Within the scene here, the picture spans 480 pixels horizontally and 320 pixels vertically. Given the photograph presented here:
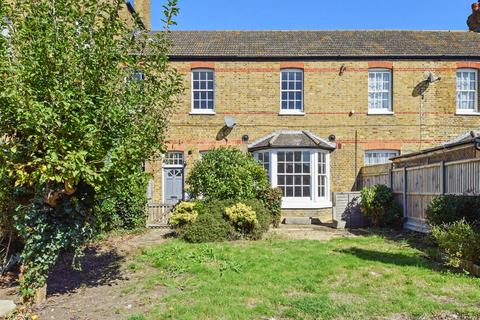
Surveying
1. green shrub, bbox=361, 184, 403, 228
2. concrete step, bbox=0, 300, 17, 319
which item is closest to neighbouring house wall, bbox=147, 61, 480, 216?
green shrub, bbox=361, 184, 403, 228

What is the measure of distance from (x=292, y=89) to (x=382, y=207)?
23.4ft

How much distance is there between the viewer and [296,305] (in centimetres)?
608

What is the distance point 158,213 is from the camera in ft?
50.9

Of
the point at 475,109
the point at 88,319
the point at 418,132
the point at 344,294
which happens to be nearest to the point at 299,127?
the point at 418,132

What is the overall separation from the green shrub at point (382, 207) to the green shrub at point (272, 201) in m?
3.25

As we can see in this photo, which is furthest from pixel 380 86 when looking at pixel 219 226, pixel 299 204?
pixel 219 226

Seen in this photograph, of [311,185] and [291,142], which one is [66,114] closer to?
[291,142]

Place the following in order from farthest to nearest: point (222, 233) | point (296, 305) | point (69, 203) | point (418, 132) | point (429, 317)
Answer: point (418, 132)
point (222, 233)
point (69, 203)
point (296, 305)
point (429, 317)

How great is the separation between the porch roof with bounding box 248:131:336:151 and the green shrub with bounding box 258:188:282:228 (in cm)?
296

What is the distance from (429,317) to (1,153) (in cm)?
623

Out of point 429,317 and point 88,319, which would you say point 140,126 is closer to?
point 88,319

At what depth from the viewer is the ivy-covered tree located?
18.6 ft

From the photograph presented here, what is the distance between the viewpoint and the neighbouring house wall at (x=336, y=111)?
19156mm

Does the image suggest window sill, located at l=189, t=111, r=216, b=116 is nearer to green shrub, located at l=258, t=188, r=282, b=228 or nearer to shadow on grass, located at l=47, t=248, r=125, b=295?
green shrub, located at l=258, t=188, r=282, b=228
